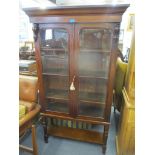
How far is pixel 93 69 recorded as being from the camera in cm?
172

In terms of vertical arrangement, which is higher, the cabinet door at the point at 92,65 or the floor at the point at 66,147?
the cabinet door at the point at 92,65

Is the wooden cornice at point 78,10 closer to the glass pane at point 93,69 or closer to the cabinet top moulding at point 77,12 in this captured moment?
the cabinet top moulding at point 77,12

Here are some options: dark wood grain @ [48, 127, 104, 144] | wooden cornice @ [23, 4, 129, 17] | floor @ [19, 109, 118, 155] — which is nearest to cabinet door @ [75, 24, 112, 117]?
A: wooden cornice @ [23, 4, 129, 17]

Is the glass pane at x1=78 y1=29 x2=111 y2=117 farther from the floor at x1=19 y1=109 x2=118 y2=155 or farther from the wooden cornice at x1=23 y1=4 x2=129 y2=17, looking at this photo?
the floor at x1=19 y1=109 x2=118 y2=155

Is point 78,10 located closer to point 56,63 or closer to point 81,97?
point 56,63

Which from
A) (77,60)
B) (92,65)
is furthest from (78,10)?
(92,65)

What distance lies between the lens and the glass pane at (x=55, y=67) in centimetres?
160

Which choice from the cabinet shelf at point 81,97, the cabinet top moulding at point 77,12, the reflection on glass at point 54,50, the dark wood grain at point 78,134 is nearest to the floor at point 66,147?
the dark wood grain at point 78,134

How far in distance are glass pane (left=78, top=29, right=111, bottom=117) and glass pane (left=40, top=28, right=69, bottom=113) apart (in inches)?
7.6

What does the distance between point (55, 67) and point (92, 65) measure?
0.47m

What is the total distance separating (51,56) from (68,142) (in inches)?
50.4

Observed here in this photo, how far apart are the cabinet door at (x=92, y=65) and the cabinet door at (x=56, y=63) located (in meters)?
0.16

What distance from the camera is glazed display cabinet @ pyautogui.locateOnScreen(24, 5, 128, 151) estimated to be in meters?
1.35
